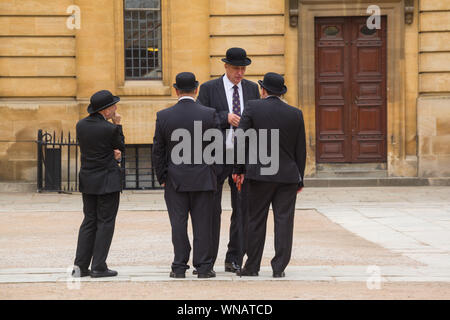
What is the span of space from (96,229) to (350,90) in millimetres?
11942

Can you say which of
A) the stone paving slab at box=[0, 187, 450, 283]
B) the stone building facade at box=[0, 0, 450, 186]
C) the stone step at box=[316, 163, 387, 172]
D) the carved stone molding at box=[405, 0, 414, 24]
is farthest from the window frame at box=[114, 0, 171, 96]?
the carved stone molding at box=[405, 0, 414, 24]

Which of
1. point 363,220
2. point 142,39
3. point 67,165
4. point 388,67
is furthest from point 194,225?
point 388,67

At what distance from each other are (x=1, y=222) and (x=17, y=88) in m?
6.25

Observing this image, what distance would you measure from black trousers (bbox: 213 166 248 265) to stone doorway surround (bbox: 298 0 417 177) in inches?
429

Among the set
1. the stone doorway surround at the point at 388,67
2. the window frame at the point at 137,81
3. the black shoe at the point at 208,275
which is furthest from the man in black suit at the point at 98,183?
the stone doorway surround at the point at 388,67

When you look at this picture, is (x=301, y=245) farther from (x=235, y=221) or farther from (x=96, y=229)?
(x=96, y=229)

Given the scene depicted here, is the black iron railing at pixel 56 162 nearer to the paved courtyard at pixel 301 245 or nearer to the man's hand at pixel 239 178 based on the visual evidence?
the paved courtyard at pixel 301 245

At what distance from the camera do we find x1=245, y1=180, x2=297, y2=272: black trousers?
27.6 ft

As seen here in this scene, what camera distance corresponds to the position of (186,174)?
8.37 m

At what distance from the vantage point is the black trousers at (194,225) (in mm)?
8328

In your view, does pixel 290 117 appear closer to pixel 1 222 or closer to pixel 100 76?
pixel 1 222

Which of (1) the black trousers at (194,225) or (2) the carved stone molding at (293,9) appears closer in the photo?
(1) the black trousers at (194,225)

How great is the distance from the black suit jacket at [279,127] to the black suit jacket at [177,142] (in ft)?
1.02

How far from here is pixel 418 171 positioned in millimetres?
19438
